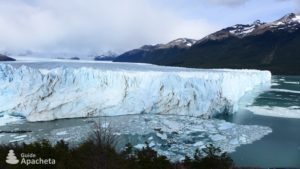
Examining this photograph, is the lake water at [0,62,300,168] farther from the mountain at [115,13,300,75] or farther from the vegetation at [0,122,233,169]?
the mountain at [115,13,300,75]

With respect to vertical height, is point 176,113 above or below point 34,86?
below

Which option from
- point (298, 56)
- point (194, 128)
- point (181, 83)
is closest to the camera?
point (194, 128)

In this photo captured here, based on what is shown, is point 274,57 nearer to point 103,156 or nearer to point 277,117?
point 277,117

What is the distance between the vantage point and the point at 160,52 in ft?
497

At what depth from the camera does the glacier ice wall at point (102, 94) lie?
62.7 feet

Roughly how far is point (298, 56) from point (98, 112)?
84527mm

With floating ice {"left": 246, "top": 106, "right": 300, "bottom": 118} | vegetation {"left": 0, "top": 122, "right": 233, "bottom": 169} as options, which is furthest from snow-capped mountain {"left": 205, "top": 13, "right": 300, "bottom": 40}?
vegetation {"left": 0, "top": 122, "right": 233, "bottom": 169}

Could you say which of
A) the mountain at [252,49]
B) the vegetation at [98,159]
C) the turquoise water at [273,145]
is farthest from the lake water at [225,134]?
the mountain at [252,49]

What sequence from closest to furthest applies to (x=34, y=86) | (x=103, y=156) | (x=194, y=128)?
(x=103, y=156), (x=194, y=128), (x=34, y=86)

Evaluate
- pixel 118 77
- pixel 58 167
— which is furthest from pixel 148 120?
pixel 58 167

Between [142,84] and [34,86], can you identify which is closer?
[34,86]

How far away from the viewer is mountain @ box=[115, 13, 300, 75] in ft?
300

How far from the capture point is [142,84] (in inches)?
830

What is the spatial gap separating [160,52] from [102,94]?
13197cm
